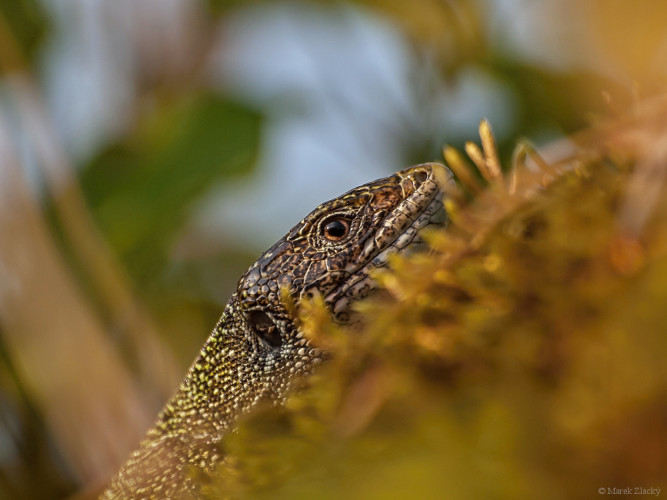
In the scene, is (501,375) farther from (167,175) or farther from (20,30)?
(20,30)

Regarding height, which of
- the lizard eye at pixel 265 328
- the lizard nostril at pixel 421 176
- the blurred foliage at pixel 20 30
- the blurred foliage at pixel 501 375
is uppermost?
the blurred foliage at pixel 20 30

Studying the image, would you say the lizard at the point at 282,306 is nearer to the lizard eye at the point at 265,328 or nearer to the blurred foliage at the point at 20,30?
the lizard eye at the point at 265,328

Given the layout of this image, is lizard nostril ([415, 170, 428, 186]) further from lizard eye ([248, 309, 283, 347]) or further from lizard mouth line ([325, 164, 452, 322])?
lizard eye ([248, 309, 283, 347])

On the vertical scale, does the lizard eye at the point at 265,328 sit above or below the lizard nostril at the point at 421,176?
below

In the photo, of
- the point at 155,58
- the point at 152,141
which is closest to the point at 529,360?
the point at 152,141

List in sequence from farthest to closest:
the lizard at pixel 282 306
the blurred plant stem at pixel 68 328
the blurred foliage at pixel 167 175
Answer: the blurred foliage at pixel 167 175 → the blurred plant stem at pixel 68 328 → the lizard at pixel 282 306

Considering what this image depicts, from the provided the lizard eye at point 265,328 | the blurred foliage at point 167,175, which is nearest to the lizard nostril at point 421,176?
the lizard eye at point 265,328

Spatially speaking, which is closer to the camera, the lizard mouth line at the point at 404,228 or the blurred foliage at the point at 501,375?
the blurred foliage at the point at 501,375
